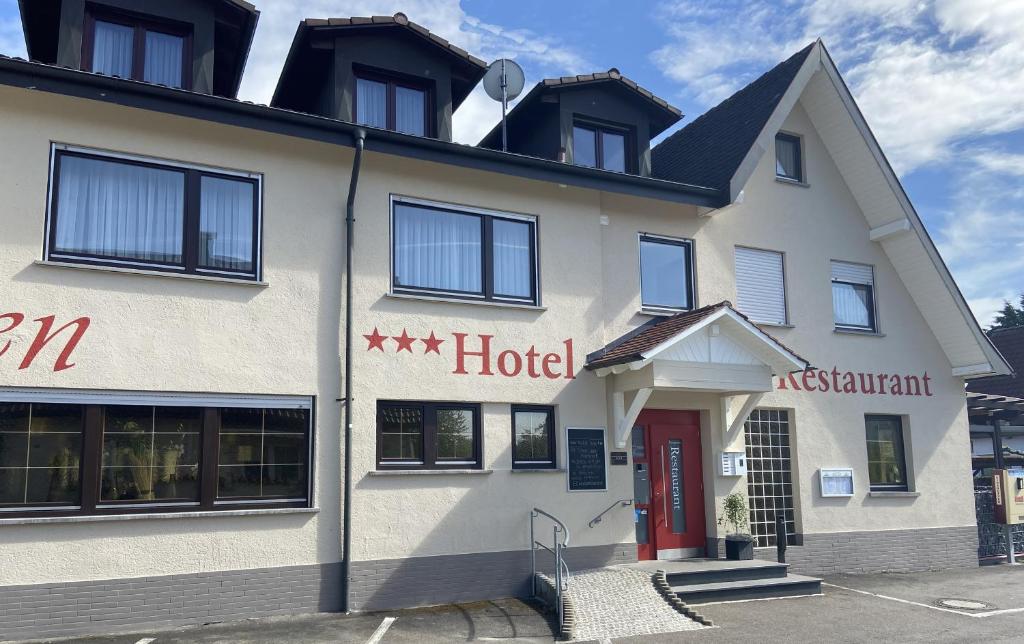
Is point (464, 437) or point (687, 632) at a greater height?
point (464, 437)

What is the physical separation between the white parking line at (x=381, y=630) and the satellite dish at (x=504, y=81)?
799cm

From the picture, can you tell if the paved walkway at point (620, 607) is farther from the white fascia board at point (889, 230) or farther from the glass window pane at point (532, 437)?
the white fascia board at point (889, 230)

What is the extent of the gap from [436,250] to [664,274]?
4155 millimetres

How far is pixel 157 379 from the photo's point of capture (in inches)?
409

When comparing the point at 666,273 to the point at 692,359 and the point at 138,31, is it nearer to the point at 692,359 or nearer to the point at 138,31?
the point at 692,359

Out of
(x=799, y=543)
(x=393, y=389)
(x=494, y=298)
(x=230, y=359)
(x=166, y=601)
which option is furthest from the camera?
(x=799, y=543)

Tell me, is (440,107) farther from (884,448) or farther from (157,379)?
(884,448)

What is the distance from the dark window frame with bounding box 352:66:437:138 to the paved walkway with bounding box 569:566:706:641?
6.79m

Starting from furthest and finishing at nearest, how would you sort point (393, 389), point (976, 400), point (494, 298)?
point (976, 400), point (494, 298), point (393, 389)

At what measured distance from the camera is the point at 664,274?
578 inches

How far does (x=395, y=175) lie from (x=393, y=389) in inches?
119

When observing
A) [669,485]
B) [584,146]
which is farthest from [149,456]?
[584,146]

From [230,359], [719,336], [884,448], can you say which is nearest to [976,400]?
[884,448]

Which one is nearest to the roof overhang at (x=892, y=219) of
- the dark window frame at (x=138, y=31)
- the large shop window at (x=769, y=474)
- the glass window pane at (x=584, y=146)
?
the glass window pane at (x=584, y=146)
